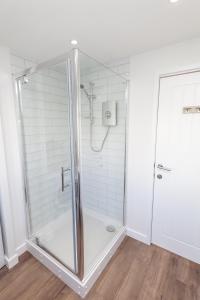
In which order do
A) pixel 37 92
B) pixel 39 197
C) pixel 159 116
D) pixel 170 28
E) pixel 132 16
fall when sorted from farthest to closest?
pixel 39 197, pixel 37 92, pixel 159 116, pixel 170 28, pixel 132 16

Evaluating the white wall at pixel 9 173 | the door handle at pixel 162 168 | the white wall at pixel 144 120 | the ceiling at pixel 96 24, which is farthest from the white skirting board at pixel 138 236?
the ceiling at pixel 96 24

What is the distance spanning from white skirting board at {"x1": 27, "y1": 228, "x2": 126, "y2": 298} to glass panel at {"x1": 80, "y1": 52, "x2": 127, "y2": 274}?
0.08 meters

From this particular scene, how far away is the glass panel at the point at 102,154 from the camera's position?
6.67 ft

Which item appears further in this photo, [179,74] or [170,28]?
[179,74]

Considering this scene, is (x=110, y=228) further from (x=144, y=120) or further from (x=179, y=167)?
(x=144, y=120)

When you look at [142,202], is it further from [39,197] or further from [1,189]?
[1,189]

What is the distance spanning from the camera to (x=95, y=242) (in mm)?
1993

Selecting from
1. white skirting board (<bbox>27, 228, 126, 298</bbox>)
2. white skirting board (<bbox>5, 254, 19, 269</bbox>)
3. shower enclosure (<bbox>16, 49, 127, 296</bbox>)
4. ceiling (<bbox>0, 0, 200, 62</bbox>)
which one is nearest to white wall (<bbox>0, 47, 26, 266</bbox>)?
white skirting board (<bbox>5, 254, 19, 269</bbox>)

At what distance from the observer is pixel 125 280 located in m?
1.58

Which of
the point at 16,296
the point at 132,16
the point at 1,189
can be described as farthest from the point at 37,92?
the point at 16,296

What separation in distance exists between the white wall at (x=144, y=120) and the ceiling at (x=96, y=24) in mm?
128

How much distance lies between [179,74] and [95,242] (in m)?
2.14

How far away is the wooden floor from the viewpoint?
4.75 ft

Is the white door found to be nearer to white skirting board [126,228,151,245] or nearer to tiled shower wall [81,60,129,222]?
white skirting board [126,228,151,245]
